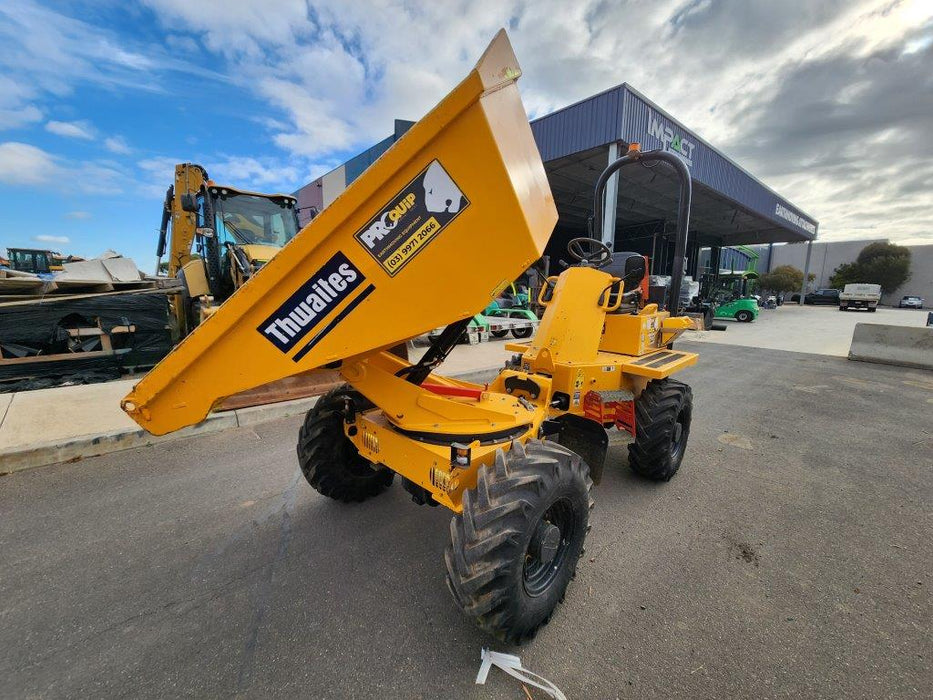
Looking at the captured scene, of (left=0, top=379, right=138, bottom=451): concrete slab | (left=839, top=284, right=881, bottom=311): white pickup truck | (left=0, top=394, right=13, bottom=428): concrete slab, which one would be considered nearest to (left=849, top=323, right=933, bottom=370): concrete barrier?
(left=0, top=379, right=138, bottom=451): concrete slab

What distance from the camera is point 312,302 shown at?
1649 millimetres

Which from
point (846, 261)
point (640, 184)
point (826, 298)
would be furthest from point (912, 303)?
point (640, 184)

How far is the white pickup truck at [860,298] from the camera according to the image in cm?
3022

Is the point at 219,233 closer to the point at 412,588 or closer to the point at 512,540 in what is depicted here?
the point at 412,588

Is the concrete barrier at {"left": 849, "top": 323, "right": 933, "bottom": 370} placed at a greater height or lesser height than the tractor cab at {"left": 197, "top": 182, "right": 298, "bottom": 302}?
lesser

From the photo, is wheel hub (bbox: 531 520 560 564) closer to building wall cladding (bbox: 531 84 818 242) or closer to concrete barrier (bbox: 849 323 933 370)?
building wall cladding (bbox: 531 84 818 242)

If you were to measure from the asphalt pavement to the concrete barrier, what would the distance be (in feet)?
24.4

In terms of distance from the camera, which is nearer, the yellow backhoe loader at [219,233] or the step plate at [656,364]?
the step plate at [656,364]

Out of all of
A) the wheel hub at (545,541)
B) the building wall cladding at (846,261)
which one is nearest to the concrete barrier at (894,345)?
the wheel hub at (545,541)

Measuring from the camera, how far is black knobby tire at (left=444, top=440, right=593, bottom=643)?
1645 millimetres

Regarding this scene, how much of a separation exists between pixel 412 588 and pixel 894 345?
12539 mm

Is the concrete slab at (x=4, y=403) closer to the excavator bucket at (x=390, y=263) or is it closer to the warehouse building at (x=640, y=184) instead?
the excavator bucket at (x=390, y=263)

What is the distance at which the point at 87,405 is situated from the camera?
4.85 metres

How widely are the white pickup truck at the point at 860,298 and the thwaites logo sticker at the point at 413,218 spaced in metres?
41.8
